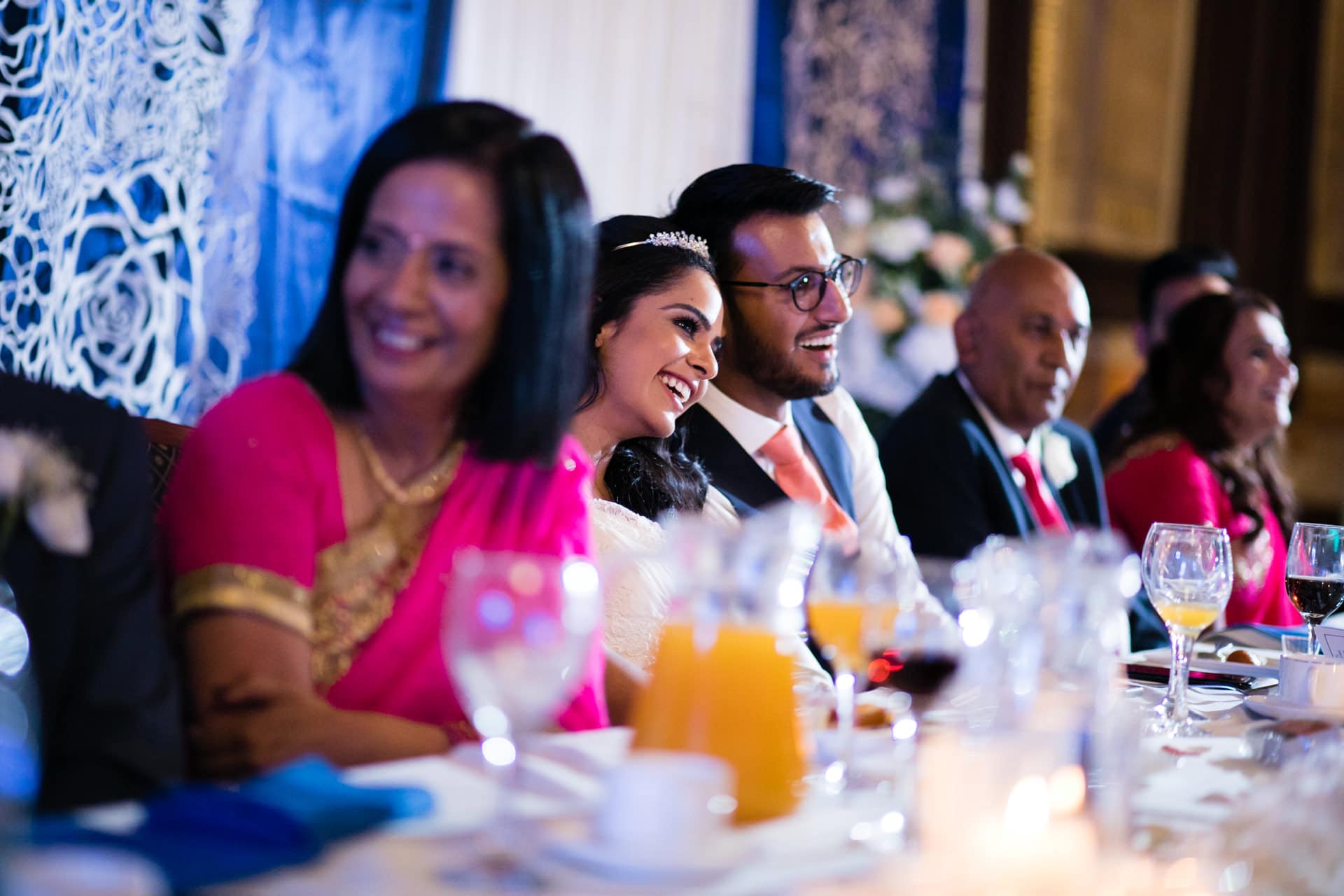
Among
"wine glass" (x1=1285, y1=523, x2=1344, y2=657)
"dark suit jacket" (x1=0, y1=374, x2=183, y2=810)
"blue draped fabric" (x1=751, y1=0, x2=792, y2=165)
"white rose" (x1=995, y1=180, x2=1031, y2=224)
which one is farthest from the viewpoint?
"blue draped fabric" (x1=751, y1=0, x2=792, y2=165)

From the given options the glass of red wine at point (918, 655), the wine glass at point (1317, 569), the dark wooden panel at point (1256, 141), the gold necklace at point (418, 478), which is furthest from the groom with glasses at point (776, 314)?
the dark wooden panel at point (1256, 141)

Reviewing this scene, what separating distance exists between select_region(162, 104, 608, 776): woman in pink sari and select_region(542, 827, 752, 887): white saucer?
494 millimetres

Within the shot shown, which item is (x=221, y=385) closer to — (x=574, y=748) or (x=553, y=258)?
(x=553, y=258)

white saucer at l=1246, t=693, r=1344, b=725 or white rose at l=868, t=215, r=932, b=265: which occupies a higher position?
white rose at l=868, t=215, r=932, b=265

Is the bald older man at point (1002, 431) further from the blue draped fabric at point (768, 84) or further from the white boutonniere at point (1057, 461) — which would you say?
the blue draped fabric at point (768, 84)

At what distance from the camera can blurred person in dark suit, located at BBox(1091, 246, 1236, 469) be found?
4645mm

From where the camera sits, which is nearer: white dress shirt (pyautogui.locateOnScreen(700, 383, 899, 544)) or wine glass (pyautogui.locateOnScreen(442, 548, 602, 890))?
wine glass (pyautogui.locateOnScreen(442, 548, 602, 890))

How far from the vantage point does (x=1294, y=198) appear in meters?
7.04

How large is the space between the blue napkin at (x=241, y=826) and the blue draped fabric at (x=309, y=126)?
99.1 inches

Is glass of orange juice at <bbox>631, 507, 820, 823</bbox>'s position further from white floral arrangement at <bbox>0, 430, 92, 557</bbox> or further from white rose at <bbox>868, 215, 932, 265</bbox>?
white rose at <bbox>868, 215, 932, 265</bbox>

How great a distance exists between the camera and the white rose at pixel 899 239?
14.9 ft

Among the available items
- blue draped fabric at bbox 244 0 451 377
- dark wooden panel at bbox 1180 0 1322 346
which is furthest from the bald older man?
dark wooden panel at bbox 1180 0 1322 346

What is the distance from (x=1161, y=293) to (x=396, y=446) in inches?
150

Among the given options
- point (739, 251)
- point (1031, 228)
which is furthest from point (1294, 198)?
point (739, 251)
